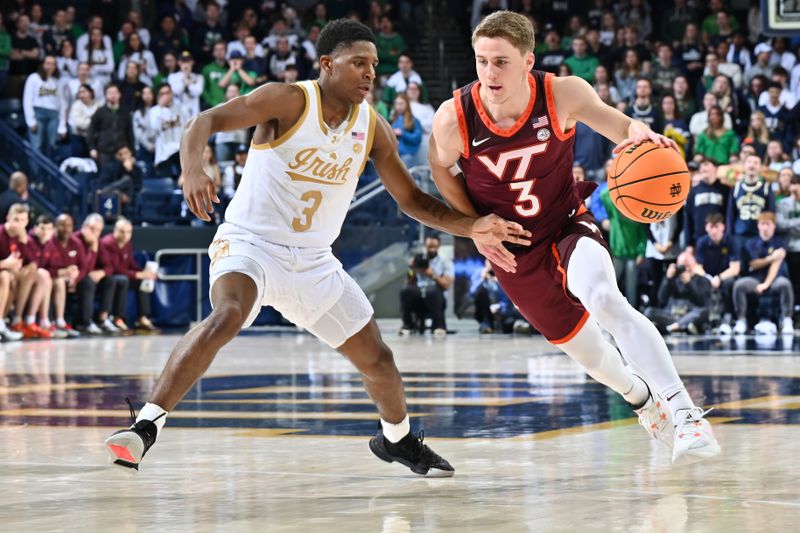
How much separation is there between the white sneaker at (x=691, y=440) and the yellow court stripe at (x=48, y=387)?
5495mm

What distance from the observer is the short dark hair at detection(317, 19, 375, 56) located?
5.91 m

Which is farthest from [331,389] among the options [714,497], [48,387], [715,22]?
[715,22]

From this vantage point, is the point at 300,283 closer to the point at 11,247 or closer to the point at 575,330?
the point at 575,330

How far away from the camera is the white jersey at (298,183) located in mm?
5840

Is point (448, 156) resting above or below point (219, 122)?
below

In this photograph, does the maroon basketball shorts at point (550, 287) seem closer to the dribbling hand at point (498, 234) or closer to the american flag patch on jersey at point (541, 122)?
the dribbling hand at point (498, 234)

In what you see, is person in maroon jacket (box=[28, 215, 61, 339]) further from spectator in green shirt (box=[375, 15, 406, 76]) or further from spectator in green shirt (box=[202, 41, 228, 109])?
spectator in green shirt (box=[375, 15, 406, 76])

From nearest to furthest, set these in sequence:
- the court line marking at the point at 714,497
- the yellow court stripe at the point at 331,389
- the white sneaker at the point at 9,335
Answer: the court line marking at the point at 714,497
the yellow court stripe at the point at 331,389
the white sneaker at the point at 9,335

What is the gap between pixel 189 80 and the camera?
65.0 ft

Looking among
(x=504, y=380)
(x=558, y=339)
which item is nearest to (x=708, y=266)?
(x=504, y=380)

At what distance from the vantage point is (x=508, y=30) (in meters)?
5.91

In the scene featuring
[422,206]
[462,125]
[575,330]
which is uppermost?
[462,125]

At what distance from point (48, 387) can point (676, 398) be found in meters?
5.72

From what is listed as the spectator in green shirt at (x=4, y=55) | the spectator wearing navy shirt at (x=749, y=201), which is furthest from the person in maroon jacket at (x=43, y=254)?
the spectator wearing navy shirt at (x=749, y=201)
